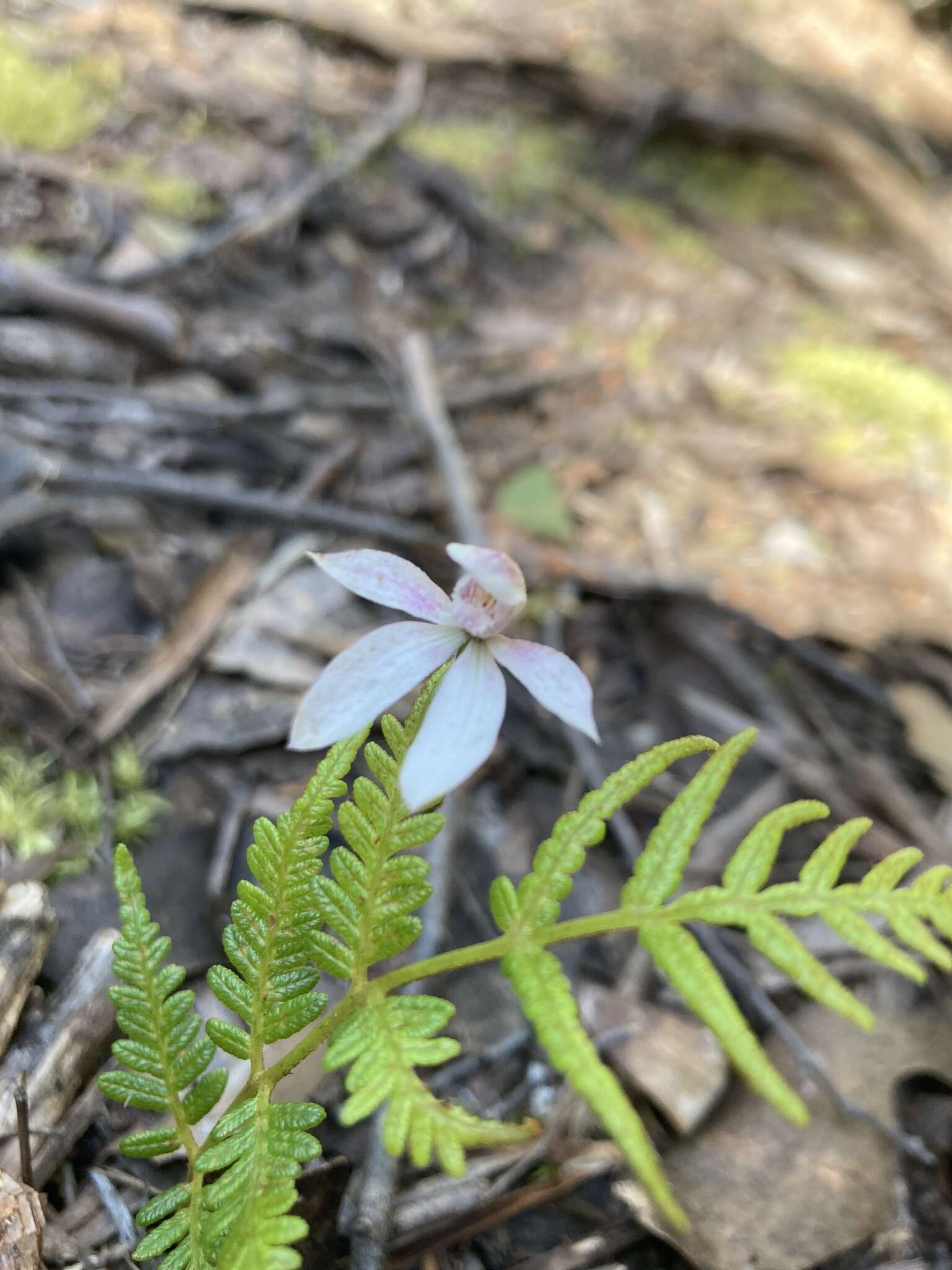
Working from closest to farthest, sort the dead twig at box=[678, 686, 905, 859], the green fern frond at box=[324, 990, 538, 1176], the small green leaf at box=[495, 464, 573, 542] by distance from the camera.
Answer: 1. the green fern frond at box=[324, 990, 538, 1176]
2. the dead twig at box=[678, 686, 905, 859]
3. the small green leaf at box=[495, 464, 573, 542]

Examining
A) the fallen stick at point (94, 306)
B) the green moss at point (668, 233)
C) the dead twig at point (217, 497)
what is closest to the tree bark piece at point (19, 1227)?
the dead twig at point (217, 497)

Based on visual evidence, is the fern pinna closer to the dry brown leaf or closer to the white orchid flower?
A: the white orchid flower

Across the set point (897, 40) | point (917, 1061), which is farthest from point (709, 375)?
point (897, 40)

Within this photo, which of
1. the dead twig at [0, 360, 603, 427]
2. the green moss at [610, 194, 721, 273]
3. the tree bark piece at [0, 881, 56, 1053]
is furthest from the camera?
the green moss at [610, 194, 721, 273]

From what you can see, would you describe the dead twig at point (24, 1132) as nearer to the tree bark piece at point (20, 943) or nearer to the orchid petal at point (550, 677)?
the tree bark piece at point (20, 943)

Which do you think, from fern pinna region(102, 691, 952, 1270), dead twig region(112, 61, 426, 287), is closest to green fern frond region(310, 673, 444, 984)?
fern pinna region(102, 691, 952, 1270)

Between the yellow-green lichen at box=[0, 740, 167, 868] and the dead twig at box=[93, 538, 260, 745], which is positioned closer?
the yellow-green lichen at box=[0, 740, 167, 868]

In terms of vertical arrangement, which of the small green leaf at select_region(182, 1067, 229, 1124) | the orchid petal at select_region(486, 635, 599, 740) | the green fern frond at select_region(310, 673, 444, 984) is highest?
the orchid petal at select_region(486, 635, 599, 740)
